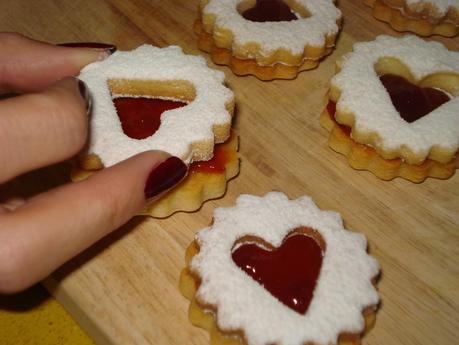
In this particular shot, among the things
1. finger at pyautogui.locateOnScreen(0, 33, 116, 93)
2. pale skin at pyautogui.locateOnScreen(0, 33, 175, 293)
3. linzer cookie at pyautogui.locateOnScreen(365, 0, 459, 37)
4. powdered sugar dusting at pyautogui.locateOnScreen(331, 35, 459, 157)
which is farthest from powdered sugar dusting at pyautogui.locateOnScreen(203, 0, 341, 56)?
pale skin at pyautogui.locateOnScreen(0, 33, 175, 293)

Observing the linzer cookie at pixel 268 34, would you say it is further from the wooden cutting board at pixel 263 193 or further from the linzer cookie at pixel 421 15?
the linzer cookie at pixel 421 15

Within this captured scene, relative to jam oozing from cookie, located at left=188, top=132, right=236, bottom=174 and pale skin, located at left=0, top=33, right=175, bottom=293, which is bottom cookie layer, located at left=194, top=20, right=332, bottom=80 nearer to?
jam oozing from cookie, located at left=188, top=132, right=236, bottom=174

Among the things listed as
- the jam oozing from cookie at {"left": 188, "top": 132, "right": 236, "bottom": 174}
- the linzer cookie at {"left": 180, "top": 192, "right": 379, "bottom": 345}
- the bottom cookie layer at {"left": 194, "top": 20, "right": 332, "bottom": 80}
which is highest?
the bottom cookie layer at {"left": 194, "top": 20, "right": 332, "bottom": 80}

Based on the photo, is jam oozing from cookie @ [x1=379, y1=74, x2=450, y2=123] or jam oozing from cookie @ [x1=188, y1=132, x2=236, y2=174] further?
jam oozing from cookie @ [x1=379, y1=74, x2=450, y2=123]

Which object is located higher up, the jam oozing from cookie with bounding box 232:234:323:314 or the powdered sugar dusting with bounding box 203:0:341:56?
the powdered sugar dusting with bounding box 203:0:341:56

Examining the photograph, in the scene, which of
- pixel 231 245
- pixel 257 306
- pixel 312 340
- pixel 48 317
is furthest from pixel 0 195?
pixel 312 340

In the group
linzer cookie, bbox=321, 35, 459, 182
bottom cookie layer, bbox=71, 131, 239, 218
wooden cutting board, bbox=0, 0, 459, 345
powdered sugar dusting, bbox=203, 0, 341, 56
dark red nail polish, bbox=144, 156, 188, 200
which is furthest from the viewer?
powdered sugar dusting, bbox=203, 0, 341, 56
